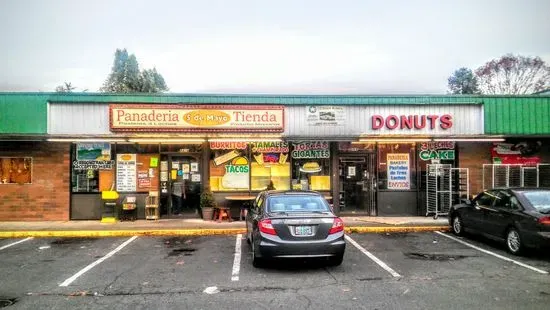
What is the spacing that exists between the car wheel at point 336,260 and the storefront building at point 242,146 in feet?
20.5

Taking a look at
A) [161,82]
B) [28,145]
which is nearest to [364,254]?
[28,145]

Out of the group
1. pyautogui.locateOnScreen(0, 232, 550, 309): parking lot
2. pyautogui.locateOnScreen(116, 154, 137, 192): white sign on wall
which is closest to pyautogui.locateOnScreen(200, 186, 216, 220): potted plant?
pyautogui.locateOnScreen(116, 154, 137, 192): white sign on wall

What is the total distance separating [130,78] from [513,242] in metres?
64.6

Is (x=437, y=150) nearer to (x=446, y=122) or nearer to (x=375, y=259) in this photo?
(x=446, y=122)

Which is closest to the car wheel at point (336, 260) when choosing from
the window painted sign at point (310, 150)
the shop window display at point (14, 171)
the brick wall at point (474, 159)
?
the window painted sign at point (310, 150)

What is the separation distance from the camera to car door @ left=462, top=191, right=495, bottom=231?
11461mm

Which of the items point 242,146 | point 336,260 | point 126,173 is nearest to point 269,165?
point 242,146

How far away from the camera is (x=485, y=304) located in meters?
6.68

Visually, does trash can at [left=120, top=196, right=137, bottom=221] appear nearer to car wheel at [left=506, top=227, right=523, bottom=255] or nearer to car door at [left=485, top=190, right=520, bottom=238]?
car door at [left=485, top=190, right=520, bottom=238]

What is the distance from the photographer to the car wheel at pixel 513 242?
9.97 m

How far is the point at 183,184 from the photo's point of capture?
15.8 metres

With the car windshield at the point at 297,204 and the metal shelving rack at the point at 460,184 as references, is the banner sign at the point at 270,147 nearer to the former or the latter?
the metal shelving rack at the point at 460,184

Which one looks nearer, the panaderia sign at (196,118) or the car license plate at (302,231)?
the car license plate at (302,231)

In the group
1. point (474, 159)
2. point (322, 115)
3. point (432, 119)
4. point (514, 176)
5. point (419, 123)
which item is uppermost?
point (322, 115)
